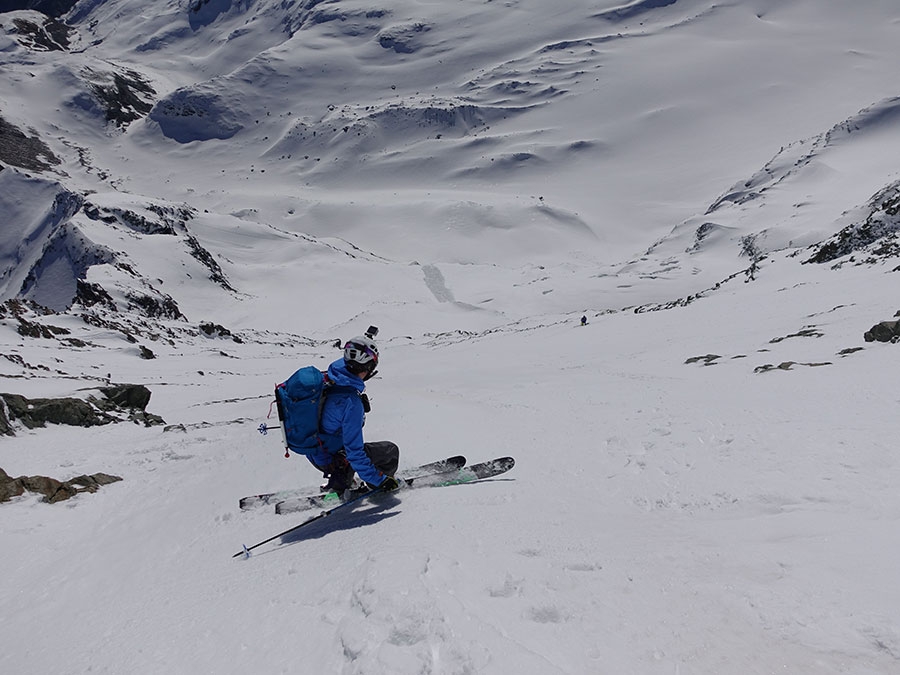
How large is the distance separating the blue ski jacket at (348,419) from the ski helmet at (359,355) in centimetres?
9

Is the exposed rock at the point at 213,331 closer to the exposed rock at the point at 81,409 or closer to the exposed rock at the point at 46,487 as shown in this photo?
the exposed rock at the point at 81,409

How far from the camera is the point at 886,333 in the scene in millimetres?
12586

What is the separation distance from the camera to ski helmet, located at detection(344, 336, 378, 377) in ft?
17.5

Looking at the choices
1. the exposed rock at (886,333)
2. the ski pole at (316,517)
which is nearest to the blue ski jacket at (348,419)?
the ski pole at (316,517)

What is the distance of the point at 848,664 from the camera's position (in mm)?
2730

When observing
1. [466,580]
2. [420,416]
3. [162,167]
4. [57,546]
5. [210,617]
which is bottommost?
[162,167]

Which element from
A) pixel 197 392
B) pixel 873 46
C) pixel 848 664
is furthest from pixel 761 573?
pixel 873 46

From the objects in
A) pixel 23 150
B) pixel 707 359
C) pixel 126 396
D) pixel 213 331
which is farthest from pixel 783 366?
pixel 23 150

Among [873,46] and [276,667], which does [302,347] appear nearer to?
[276,667]

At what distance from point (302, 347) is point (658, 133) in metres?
144

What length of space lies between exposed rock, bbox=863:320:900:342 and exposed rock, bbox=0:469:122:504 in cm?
1550

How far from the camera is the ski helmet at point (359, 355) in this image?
5332 millimetres

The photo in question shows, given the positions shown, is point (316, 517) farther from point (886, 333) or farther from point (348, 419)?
point (886, 333)

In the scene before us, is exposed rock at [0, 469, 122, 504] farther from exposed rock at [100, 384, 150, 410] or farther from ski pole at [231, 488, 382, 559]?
exposed rock at [100, 384, 150, 410]
